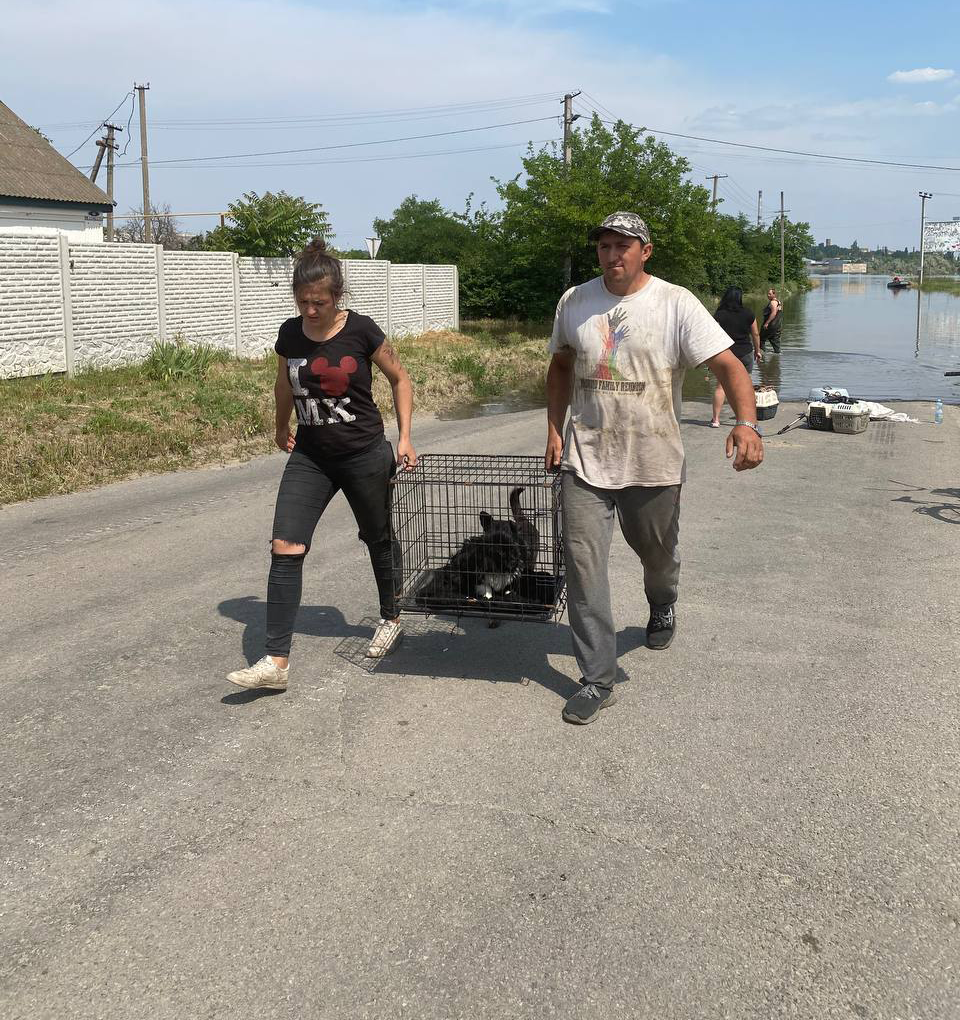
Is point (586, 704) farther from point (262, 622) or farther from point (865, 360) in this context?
point (865, 360)

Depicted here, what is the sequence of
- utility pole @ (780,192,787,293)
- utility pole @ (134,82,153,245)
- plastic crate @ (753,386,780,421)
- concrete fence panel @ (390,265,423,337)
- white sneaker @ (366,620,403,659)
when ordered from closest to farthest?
white sneaker @ (366,620,403,659), plastic crate @ (753,386,780,421), concrete fence panel @ (390,265,423,337), utility pole @ (134,82,153,245), utility pole @ (780,192,787,293)

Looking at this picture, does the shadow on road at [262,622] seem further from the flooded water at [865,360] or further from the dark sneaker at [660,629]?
the flooded water at [865,360]

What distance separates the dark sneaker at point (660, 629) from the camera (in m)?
5.28

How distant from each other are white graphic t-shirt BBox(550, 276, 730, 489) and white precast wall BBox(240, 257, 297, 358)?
17.3m

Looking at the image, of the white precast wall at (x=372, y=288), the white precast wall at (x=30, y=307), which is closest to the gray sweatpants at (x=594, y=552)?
the white precast wall at (x=30, y=307)

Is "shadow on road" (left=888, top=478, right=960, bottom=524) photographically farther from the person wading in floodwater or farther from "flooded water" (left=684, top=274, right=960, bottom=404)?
"flooded water" (left=684, top=274, right=960, bottom=404)

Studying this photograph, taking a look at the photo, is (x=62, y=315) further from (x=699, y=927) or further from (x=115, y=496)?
(x=699, y=927)

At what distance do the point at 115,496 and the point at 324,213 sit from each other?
696 inches

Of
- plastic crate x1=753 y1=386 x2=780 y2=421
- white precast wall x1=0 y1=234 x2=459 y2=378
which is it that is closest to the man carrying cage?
white precast wall x1=0 y1=234 x2=459 y2=378

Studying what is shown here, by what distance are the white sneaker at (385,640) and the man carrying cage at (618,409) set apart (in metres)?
1.14

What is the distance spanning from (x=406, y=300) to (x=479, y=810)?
1067 inches

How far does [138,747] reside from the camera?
419 centimetres

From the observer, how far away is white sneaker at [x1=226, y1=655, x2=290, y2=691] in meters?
4.52

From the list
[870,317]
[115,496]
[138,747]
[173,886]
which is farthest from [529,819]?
[870,317]
